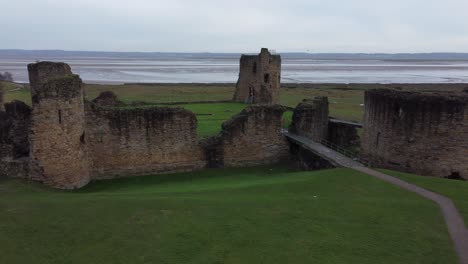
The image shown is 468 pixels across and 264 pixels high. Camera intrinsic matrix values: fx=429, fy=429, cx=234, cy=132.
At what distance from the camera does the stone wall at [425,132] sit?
772 inches

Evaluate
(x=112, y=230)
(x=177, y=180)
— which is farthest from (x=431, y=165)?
(x=112, y=230)

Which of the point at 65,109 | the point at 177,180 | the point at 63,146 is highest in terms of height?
the point at 65,109

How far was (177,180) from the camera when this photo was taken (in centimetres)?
2136

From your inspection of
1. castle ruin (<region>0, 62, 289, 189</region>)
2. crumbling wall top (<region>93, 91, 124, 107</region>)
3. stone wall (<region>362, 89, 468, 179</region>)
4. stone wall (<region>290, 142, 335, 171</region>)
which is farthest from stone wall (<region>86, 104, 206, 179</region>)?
stone wall (<region>362, 89, 468, 179</region>)

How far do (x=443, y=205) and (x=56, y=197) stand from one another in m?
13.3

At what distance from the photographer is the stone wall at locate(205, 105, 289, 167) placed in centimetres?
2345

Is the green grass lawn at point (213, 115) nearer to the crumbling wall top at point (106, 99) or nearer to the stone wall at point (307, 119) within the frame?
the stone wall at point (307, 119)

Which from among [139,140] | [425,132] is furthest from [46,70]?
[425,132]

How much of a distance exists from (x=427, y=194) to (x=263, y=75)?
91.1ft

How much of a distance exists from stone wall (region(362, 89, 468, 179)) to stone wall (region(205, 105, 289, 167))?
19.5 feet

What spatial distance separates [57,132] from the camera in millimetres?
17922

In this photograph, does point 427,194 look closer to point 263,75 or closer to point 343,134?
point 343,134

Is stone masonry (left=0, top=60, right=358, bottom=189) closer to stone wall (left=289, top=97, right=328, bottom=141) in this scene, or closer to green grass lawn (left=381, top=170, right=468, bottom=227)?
stone wall (left=289, top=97, right=328, bottom=141)

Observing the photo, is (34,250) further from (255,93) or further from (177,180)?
(255,93)
